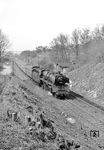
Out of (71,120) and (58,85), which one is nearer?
(71,120)

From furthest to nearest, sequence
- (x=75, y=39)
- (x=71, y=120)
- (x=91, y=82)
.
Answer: (x=75, y=39) < (x=91, y=82) < (x=71, y=120)

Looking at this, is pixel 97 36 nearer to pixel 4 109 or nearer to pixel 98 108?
pixel 98 108

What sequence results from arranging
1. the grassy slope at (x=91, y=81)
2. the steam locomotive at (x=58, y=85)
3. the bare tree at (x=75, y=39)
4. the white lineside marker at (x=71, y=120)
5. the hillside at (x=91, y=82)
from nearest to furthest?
the white lineside marker at (x=71, y=120), the steam locomotive at (x=58, y=85), the hillside at (x=91, y=82), the grassy slope at (x=91, y=81), the bare tree at (x=75, y=39)

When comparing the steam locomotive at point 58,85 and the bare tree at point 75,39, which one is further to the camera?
the bare tree at point 75,39

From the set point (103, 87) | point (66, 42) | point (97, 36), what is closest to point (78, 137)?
point (103, 87)

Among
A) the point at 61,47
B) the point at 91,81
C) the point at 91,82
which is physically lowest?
the point at 91,82

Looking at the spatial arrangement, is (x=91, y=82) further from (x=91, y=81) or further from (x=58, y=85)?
(x=58, y=85)

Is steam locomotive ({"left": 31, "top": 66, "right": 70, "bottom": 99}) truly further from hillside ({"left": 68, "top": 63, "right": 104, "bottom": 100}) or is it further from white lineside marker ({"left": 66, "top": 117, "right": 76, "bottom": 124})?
white lineside marker ({"left": 66, "top": 117, "right": 76, "bottom": 124})

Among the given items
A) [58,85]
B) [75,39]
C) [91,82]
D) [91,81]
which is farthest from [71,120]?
[75,39]

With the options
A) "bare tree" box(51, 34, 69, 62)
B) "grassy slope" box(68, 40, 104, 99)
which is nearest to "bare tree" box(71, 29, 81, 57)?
"bare tree" box(51, 34, 69, 62)

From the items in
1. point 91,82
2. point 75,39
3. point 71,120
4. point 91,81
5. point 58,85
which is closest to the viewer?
point 71,120

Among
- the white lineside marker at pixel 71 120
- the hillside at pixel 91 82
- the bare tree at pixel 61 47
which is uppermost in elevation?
the bare tree at pixel 61 47

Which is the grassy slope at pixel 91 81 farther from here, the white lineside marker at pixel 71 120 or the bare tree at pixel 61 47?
the bare tree at pixel 61 47

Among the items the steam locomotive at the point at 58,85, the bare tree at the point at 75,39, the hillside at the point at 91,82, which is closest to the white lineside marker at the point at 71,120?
the steam locomotive at the point at 58,85
